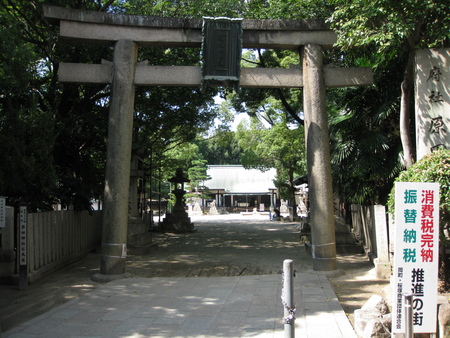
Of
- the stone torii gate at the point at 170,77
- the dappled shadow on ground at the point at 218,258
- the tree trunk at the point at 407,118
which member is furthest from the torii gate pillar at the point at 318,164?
the tree trunk at the point at 407,118

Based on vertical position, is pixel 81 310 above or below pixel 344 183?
below

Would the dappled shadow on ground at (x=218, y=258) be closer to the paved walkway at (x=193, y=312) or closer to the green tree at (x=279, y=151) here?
the paved walkway at (x=193, y=312)

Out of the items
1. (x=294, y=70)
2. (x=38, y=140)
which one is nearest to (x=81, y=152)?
(x=38, y=140)

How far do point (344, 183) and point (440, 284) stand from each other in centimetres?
586

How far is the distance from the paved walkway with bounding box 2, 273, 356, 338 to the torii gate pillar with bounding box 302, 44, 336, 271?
915 mm

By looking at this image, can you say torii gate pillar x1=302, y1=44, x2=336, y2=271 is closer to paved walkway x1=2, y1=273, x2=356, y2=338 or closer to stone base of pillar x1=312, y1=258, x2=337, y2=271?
stone base of pillar x1=312, y1=258, x2=337, y2=271

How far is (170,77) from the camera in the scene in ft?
30.3

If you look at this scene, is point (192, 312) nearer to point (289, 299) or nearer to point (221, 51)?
point (289, 299)

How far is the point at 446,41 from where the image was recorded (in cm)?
834

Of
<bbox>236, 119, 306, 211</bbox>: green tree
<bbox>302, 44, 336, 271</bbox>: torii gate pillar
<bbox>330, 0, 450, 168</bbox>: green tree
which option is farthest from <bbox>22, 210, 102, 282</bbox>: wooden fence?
<bbox>236, 119, 306, 211</bbox>: green tree

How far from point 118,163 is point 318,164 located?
420 centimetres

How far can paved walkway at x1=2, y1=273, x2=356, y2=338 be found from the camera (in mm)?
5211

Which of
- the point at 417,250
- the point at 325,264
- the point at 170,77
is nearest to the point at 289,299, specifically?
the point at 417,250

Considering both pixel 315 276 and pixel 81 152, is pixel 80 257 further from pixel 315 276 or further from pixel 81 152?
pixel 315 276
